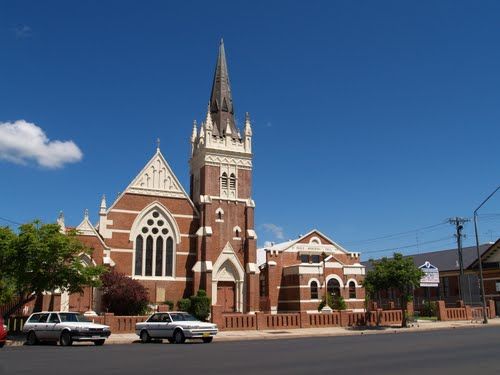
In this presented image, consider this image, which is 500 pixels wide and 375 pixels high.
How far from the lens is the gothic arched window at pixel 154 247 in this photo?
4531 centimetres

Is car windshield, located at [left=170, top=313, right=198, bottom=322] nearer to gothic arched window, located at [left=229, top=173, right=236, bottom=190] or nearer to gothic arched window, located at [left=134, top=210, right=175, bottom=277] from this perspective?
gothic arched window, located at [left=134, top=210, right=175, bottom=277]

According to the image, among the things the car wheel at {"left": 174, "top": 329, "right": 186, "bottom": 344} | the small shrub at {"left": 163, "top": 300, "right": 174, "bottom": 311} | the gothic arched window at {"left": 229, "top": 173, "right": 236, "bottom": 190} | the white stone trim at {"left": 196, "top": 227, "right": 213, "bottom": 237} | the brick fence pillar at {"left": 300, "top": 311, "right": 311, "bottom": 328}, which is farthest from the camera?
the gothic arched window at {"left": 229, "top": 173, "right": 236, "bottom": 190}

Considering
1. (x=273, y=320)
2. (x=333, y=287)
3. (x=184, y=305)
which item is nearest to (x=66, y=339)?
(x=273, y=320)

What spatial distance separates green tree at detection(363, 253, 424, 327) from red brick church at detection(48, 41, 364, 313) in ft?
36.0

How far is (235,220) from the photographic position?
48.7m

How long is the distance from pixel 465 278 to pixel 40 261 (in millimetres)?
49820

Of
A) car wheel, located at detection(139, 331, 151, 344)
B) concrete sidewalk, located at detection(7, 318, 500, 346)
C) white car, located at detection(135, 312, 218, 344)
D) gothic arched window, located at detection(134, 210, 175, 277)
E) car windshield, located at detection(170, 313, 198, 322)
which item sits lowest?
concrete sidewalk, located at detection(7, 318, 500, 346)

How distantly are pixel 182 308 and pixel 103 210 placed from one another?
1031 cm

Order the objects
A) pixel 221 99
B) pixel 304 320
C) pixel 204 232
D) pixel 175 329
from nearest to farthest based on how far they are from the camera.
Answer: pixel 175 329, pixel 304 320, pixel 204 232, pixel 221 99

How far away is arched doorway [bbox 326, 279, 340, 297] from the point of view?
49.6m

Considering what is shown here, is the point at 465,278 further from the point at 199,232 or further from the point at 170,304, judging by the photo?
the point at 170,304

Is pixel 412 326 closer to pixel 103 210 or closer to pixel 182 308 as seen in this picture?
pixel 182 308

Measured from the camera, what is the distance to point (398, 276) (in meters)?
37.3

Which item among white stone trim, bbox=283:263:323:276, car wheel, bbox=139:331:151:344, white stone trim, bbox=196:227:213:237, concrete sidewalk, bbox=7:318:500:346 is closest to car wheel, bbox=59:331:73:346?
concrete sidewalk, bbox=7:318:500:346
